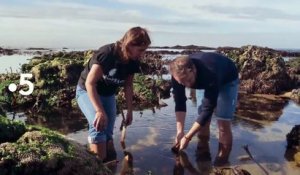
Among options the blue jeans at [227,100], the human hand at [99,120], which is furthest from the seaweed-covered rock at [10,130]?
the blue jeans at [227,100]

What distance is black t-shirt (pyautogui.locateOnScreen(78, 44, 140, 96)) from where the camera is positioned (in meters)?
5.63

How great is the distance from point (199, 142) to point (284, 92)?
8.18 meters

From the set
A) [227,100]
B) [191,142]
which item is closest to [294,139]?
[227,100]

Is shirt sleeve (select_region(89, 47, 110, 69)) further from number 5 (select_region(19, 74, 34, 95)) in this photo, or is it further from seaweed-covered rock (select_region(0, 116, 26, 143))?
number 5 (select_region(19, 74, 34, 95))

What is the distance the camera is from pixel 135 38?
543 centimetres

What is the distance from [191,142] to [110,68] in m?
3.01

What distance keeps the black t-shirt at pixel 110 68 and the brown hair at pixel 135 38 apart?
175 mm


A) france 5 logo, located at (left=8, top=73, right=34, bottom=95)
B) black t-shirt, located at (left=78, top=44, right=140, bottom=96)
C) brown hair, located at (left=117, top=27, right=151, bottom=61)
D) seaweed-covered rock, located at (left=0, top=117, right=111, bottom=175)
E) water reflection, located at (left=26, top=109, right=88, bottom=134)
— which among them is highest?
brown hair, located at (left=117, top=27, right=151, bottom=61)

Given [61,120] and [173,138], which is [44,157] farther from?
[61,120]

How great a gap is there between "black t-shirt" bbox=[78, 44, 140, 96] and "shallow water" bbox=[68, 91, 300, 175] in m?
1.23

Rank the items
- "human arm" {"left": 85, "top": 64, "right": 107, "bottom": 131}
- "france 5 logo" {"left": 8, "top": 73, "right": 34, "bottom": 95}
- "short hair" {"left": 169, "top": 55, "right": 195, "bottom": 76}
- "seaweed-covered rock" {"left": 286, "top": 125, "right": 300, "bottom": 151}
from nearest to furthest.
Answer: "human arm" {"left": 85, "top": 64, "right": 107, "bottom": 131} → "short hair" {"left": 169, "top": 55, "right": 195, "bottom": 76} → "seaweed-covered rock" {"left": 286, "top": 125, "right": 300, "bottom": 151} → "france 5 logo" {"left": 8, "top": 73, "right": 34, "bottom": 95}

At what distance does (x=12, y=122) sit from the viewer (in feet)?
15.2

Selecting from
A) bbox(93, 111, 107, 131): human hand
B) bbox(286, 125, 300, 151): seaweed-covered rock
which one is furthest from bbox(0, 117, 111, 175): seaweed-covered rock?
bbox(286, 125, 300, 151): seaweed-covered rock

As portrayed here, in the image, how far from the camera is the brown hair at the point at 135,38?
544cm
